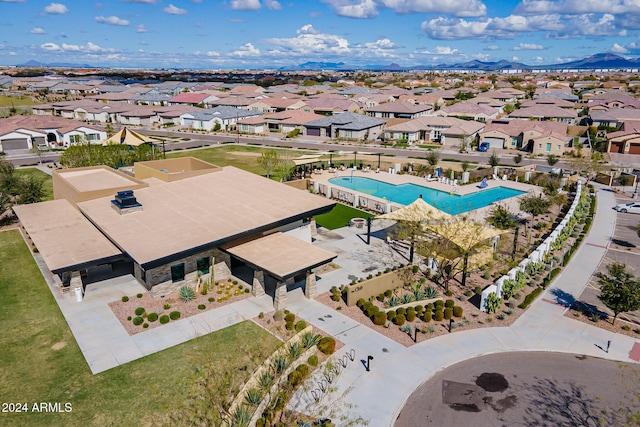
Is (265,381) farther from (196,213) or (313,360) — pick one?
(196,213)

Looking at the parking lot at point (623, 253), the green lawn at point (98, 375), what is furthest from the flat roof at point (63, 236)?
the parking lot at point (623, 253)

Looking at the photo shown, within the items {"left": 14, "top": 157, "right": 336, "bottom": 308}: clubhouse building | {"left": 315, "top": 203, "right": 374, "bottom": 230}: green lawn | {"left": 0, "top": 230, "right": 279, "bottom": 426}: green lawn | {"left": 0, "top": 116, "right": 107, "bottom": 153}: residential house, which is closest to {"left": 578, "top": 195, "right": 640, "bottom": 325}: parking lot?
{"left": 14, "top": 157, "right": 336, "bottom": 308}: clubhouse building

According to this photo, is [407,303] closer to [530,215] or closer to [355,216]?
[355,216]

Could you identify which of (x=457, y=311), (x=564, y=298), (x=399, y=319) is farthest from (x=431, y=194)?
(x=399, y=319)

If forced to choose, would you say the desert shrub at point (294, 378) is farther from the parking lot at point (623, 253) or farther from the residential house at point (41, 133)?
the residential house at point (41, 133)

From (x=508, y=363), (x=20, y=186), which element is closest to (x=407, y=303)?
(x=508, y=363)

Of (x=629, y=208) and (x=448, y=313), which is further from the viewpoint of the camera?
(x=629, y=208)

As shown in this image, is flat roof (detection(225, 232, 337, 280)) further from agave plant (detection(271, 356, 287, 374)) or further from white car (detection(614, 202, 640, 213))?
white car (detection(614, 202, 640, 213))

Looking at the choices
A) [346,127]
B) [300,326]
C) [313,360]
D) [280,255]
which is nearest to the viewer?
[313,360]
